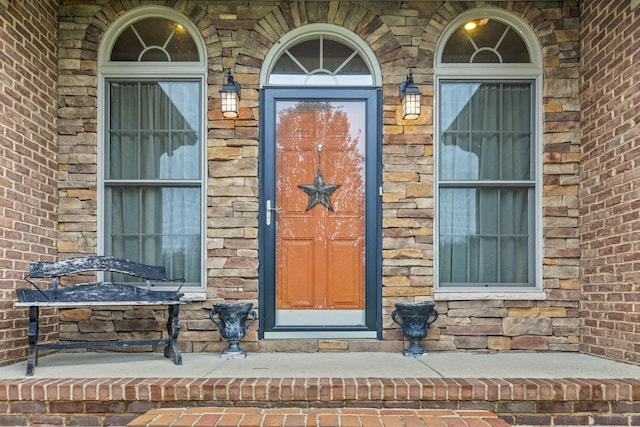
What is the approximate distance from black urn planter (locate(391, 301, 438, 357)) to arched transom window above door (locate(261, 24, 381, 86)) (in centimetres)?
179

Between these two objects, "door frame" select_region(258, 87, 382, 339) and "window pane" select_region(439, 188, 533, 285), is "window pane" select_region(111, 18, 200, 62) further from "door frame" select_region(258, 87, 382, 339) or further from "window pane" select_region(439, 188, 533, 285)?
"window pane" select_region(439, 188, 533, 285)

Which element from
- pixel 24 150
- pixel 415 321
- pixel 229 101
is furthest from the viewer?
pixel 229 101

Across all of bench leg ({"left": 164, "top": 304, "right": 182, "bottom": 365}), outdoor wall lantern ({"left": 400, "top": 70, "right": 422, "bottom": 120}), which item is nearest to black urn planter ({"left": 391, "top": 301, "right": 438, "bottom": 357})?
outdoor wall lantern ({"left": 400, "top": 70, "right": 422, "bottom": 120})

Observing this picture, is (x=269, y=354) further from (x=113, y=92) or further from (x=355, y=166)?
(x=113, y=92)

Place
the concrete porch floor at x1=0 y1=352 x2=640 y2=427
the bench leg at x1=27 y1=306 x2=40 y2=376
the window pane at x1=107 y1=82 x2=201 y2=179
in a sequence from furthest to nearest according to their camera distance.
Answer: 1. the window pane at x1=107 y1=82 x2=201 y2=179
2. the bench leg at x1=27 y1=306 x2=40 y2=376
3. the concrete porch floor at x1=0 y1=352 x2=640 y2=427

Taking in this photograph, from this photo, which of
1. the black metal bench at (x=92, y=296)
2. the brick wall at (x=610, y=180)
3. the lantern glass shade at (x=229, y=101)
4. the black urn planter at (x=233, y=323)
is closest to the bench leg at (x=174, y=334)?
the black metal bench at (x=92, y=296)

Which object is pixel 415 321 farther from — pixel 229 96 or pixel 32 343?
pixel 32 343

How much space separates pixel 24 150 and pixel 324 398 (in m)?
2.75

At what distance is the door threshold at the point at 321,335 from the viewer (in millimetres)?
4160

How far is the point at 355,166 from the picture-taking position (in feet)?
14.0

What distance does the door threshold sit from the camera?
416 centimetres

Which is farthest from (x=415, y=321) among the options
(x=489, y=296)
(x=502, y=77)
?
(x=502, y=77)

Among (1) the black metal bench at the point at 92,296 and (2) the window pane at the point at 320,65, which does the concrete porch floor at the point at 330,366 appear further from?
(2) the window pane at the point at 320,65

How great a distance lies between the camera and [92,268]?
3715 millimetres
